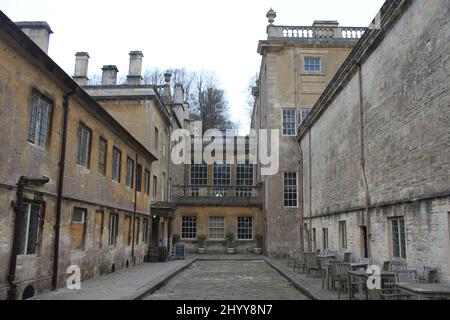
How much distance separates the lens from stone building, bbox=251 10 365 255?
2559cm

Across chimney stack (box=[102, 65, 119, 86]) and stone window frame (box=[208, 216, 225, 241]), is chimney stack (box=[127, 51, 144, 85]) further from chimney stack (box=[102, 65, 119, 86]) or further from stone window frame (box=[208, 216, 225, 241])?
stone window frame (box=[208, 216, 225, 241])

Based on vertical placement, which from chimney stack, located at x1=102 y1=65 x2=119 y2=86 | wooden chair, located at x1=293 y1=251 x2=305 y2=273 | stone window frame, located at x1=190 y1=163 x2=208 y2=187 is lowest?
wooden chair, located at x1=293 y1=251 x2=305 y2=273

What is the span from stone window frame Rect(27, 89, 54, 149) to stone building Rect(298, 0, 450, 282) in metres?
8.76

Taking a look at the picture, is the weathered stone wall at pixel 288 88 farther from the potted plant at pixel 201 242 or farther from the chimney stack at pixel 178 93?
the chimney stack at pixel 178 93

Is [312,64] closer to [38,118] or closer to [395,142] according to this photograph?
[395,142]

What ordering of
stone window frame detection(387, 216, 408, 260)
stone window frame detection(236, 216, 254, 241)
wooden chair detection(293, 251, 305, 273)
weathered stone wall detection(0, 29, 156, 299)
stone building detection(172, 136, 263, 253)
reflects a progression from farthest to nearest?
stone window frame detection(236, 216, 254, 241), stone building detection(172, 136, 263, 253), wooden chair detection(293, 251, 305, 273), stone window frame detection(387, 216, 408, 260), weathered stone wall detection(0, 29, 156, 299)

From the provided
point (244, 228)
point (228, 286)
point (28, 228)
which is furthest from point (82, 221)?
point (244, 228)

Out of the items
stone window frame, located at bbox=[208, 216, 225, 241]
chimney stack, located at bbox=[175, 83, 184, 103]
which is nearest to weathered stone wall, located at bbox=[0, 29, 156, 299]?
stone window frame, located at bbox=[208, 216, 225, 241]

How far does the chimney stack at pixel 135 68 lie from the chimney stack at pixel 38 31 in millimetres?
9966

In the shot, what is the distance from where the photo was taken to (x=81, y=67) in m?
23.4

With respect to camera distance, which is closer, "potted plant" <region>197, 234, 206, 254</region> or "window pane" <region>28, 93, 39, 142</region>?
"window pane" <region>28, 93, 39, 142</region>

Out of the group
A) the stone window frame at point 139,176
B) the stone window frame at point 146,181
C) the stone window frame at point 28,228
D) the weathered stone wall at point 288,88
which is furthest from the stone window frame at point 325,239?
the stone window frame at point 28,228

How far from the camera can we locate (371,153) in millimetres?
12961
